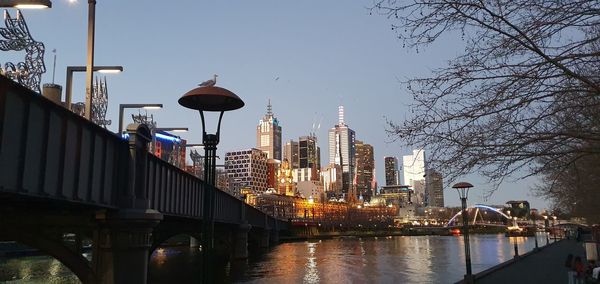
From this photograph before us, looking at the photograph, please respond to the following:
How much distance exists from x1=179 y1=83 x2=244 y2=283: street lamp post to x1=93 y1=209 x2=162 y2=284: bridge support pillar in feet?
28.7

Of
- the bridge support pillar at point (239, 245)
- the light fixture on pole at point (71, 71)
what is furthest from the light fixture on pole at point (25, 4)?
the bridge support pillar at point (239, 245)

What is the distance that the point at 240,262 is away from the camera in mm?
67938

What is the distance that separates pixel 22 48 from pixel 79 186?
10.0 metres

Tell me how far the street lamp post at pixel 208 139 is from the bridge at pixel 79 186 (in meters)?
4.90

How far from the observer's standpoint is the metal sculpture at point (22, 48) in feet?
76.7

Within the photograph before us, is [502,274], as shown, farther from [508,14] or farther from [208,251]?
[508,14]

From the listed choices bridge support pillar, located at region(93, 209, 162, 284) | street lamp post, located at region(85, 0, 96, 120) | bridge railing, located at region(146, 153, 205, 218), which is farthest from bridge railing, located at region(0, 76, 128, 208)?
bridge railing, located at region(146, 153, 205, 218)

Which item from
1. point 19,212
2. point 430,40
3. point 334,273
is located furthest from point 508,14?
point 334,273

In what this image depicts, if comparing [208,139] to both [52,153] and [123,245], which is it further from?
[123,245]

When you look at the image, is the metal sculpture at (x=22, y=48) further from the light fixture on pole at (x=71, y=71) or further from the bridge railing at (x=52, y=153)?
the bridge railing at (x=52, y=153)

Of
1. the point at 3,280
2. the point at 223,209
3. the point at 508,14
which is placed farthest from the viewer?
the point at 223,209

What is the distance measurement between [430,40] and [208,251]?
25.1 ft

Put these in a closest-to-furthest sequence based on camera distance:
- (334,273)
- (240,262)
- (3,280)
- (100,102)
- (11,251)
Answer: (100,102) → (3,280) → (334,273) → (240,262) → (11,251)

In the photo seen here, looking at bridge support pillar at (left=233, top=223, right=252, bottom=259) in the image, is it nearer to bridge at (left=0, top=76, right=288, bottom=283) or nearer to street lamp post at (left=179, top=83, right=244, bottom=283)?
bridge at (left=0, top=76, right=288, bottom=283)
